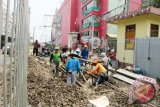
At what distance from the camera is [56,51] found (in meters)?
17.5

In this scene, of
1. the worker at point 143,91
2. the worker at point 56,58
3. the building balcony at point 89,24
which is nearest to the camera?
the worker at point 143,91

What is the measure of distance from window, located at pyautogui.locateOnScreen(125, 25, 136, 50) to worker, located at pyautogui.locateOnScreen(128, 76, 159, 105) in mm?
10124

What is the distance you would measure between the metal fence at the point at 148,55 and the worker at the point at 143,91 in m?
5.47

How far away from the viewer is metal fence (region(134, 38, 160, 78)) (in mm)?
16484

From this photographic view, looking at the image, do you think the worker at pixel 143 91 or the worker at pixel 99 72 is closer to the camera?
the worker at pixel 143 91

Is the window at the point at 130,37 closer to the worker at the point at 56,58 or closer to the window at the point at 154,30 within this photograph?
the window at the point at 154,30

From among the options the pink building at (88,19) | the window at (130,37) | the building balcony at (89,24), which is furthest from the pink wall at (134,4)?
the building balcony at (89,24)

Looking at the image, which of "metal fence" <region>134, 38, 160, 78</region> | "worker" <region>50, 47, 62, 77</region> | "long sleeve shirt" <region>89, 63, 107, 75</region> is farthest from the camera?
"worker" <region>50, 47, 62, 77</region>

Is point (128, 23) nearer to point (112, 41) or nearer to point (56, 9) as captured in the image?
point (112, 41)

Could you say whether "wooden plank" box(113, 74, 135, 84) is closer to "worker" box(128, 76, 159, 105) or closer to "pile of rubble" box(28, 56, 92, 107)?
"worker" box(128, 76, 159, 105)

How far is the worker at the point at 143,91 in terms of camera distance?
408 inches

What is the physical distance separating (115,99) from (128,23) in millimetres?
12334

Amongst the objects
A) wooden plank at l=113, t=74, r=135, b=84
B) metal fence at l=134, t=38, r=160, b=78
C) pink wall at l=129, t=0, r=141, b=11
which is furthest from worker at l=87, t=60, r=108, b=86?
pink wall at l=129, t=0, r=141, b=11

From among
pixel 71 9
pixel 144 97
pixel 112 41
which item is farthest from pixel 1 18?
pixel 71 9
